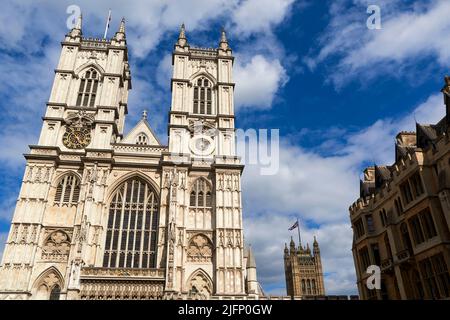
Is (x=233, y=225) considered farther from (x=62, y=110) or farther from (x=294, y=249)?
(x=294, y=249)

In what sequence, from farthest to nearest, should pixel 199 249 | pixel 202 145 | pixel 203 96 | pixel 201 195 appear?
1. pixel 203 96
2. pixel 202 145
3. pixel 201 195
4. pixel 199 249

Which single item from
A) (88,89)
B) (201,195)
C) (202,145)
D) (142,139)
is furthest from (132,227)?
(88,89)

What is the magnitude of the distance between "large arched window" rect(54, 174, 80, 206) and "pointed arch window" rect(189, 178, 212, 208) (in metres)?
9.81

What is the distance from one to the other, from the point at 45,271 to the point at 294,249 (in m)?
71.7

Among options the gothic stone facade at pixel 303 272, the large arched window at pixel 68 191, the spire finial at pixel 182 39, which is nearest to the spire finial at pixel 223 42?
the spire finial at pixel 182 39

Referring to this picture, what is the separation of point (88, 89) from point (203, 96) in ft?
38.8

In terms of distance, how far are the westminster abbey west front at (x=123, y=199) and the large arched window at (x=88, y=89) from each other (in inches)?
4.4

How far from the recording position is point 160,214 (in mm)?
29531

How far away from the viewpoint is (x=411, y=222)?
2056cm

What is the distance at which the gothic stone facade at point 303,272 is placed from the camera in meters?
84.1

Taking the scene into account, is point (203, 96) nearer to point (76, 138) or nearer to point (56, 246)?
point (76, 138)

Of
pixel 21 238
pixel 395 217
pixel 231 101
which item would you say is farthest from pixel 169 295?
pixel 231 101
